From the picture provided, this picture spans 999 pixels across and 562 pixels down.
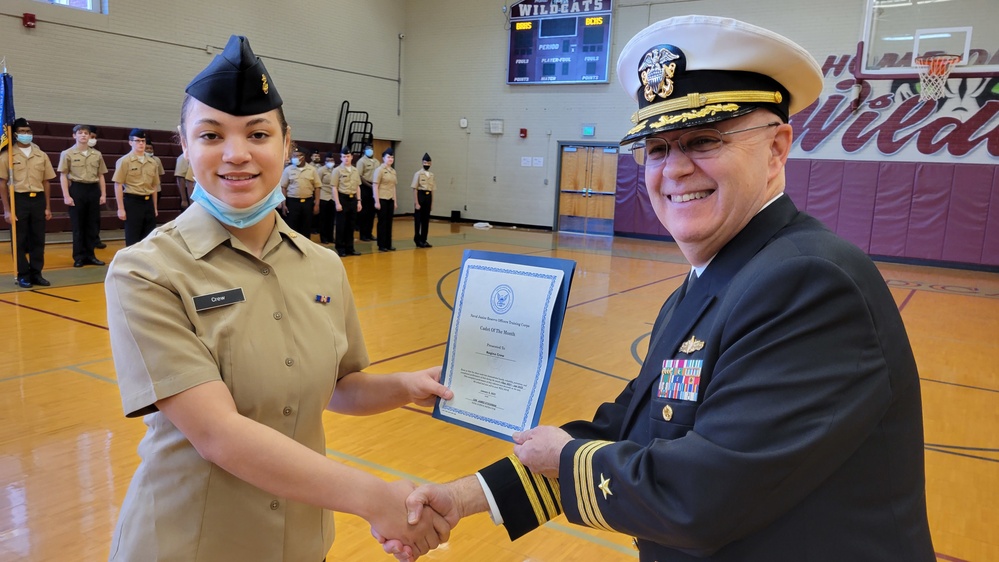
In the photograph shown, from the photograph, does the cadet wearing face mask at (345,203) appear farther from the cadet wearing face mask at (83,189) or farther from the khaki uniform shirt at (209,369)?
the khaki uniform shirt at (209,369)

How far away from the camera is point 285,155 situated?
1.61 m

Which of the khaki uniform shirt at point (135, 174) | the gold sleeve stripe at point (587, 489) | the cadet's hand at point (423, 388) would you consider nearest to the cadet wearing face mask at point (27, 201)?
the khaki uniform shirt at point (135, 174)

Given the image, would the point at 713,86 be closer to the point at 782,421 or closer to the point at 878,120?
the point at 782,421

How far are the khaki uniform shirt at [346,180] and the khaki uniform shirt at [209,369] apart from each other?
36.0 feet

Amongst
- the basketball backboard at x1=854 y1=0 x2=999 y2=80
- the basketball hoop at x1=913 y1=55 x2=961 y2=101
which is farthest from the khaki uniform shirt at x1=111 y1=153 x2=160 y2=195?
the basketball hoop at x1=913 y1=55 x2=961 y2=101

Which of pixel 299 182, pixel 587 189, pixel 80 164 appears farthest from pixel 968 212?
pixel 80 164

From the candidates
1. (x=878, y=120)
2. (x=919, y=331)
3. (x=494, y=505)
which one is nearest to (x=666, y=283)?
(x=919, y=331)

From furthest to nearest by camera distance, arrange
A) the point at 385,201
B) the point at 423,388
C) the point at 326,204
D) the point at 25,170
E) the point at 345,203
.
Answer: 1. the point at 326,204
2. the point at 385,201
3. the point at 345,203
4. the point at 25,170
5. the point at 423,388

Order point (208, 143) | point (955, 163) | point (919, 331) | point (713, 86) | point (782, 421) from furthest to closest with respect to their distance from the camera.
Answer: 1. point (955, 163)
2. point (919, 331)
3. point (208, 143)
4. point (713, 86)
5. point (782, 421)

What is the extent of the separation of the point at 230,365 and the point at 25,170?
8.80 meters

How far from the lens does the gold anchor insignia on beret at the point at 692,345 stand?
1281 mm

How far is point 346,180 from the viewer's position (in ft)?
40.3

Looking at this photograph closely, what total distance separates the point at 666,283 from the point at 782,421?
9416 mm

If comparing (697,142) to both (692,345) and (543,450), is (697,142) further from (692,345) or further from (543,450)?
(543,450)
